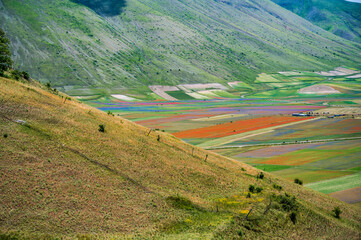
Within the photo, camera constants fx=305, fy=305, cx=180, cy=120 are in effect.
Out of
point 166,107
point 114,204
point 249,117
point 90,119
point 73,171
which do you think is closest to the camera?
point 114,204

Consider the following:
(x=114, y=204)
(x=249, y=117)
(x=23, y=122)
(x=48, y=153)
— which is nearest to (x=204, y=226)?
(x=114, y=204)

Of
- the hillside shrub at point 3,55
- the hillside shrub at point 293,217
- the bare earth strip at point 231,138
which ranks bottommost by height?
the bare earth strip at point 231,138

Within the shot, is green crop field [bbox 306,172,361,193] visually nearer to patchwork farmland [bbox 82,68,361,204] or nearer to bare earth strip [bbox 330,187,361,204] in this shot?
patchwork farmland [bbox 82,68,361,204]

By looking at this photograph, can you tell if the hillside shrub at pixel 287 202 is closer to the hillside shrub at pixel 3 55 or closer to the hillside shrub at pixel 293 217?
the hillside shrub at pixel 293 217

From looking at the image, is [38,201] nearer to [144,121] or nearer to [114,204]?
[114,204]

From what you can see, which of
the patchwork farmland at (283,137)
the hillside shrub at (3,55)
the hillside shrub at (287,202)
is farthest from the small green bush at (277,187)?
the hillside shrub at (3,55)

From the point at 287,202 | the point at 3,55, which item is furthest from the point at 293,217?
the point at 3,55
